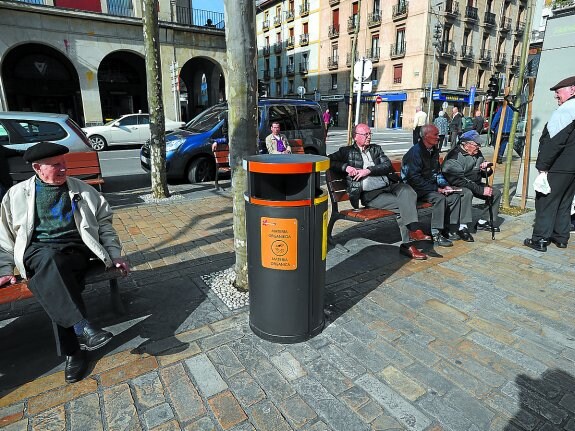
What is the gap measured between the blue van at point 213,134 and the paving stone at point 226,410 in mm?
6593

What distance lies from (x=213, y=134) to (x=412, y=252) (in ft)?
20.2

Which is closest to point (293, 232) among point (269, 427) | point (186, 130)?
point (269, 427)

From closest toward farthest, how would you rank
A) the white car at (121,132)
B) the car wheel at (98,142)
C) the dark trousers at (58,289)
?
the dark trousers at (58,289), the car wheel at (98,142), the white car at (121,132)

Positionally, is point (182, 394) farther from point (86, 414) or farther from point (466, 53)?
point (466, 53)

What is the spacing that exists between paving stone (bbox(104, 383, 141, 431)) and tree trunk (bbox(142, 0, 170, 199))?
522cm

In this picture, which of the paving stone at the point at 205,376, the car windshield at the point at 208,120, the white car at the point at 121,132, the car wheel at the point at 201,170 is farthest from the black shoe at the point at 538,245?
the white car at the point at 121,132

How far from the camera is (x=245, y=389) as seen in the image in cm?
239

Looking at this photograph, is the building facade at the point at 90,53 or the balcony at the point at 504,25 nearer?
the building facade at the point at 90,53

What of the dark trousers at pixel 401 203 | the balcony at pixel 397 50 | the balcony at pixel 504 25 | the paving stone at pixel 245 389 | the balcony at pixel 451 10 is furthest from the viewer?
the balcony at pixel 504 25

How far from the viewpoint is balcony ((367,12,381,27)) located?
39094 millimetres

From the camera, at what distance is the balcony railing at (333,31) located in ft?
143

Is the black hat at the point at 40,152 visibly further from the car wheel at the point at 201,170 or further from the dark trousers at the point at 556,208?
the car wheel at the point at 201,170

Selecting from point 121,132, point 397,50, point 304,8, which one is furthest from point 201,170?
point 304,8

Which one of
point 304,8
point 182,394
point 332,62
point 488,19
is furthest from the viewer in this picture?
point 304,8
